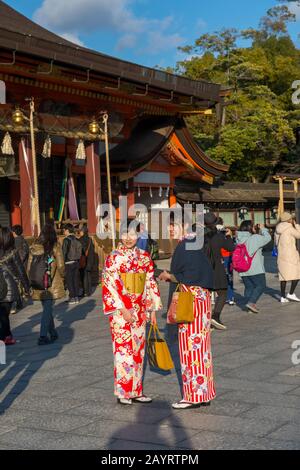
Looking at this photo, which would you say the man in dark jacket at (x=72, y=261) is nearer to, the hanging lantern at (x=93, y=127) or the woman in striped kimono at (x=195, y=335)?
the hanging lantern at (x=93, y=127)

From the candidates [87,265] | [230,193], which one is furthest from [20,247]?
[230,193]

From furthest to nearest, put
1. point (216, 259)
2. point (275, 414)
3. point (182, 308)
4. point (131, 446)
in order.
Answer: point (216, 259) < point (182, 308) < point (275, 414) < point (131, 446)

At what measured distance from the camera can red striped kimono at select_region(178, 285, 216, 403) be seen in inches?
247

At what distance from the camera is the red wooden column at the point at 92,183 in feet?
61.1

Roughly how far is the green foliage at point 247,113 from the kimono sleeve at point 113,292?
25.4m

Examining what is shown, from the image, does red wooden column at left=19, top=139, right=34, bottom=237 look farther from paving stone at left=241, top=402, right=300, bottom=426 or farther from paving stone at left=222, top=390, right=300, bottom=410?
paving stone at left=241, top=402, right=300, bottom=426

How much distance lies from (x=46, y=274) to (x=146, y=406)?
3.69 meters

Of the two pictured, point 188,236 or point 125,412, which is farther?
point 188,236

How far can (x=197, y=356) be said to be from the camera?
633 centimetres

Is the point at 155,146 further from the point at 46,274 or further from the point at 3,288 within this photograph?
the point at 3,288

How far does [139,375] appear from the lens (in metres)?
6.56

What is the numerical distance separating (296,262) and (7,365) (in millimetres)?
6661

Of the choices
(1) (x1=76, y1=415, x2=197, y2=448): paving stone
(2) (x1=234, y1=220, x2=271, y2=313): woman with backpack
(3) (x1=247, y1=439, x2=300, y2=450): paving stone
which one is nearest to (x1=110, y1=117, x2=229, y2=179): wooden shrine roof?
(2) (x1=234, y1=220, x2=271, y2=313): woman with backpack
